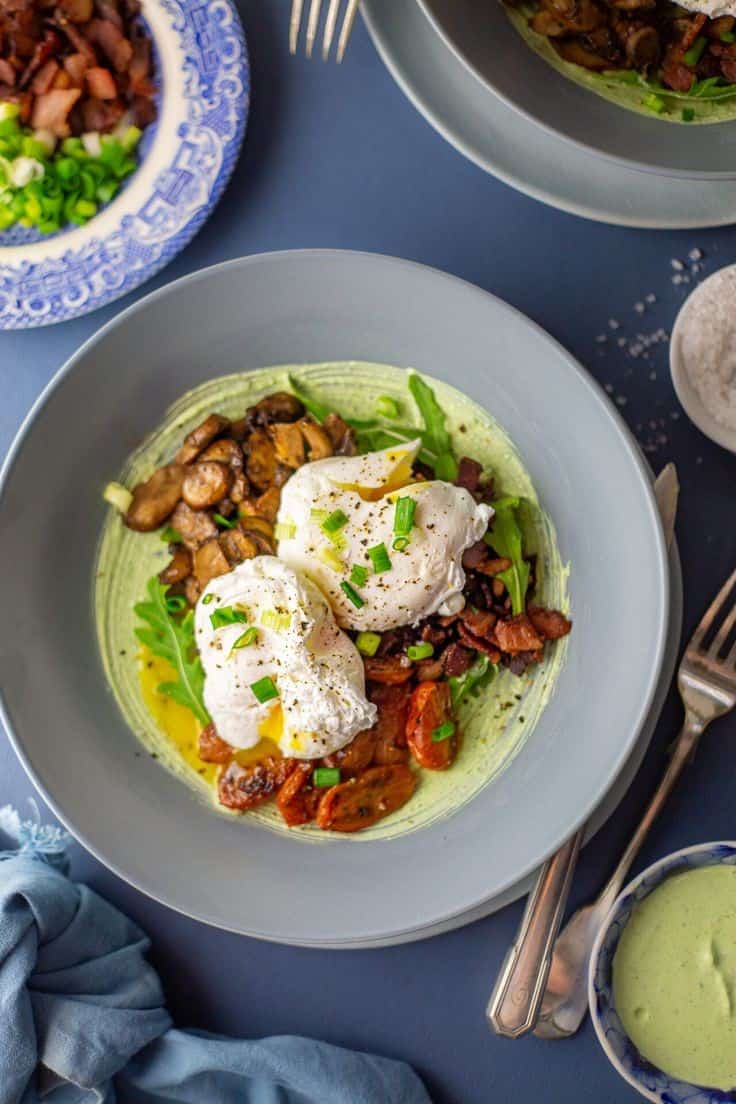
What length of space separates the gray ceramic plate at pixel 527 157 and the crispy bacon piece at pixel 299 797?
139cm

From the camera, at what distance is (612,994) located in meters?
2.26

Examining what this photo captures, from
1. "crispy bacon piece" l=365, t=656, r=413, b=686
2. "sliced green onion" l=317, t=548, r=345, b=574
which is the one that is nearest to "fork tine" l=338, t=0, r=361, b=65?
"sliced green onion" l=317, t=548, r=345, b=574

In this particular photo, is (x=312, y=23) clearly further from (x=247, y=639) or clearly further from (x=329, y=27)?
(x=247, y=639)

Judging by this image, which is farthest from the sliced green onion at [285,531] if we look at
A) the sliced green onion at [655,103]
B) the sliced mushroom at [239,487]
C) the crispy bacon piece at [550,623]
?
the sliced green onion at [655,103]

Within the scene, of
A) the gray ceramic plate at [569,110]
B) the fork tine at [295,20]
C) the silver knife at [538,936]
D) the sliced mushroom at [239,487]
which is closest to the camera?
the gray ceramic plate at [569,110]

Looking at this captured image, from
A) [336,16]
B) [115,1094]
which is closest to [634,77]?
[336,16]

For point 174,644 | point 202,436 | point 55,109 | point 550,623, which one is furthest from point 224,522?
point 55,109

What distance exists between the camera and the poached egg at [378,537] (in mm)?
2160

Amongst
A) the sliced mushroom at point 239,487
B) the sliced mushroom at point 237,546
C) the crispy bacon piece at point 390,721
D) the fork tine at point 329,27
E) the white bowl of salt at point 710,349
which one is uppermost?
the fork tine at point 329,27

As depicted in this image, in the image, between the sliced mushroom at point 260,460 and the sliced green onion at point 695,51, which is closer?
the sliced green onion at point 695,51

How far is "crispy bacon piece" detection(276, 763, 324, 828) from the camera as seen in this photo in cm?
228

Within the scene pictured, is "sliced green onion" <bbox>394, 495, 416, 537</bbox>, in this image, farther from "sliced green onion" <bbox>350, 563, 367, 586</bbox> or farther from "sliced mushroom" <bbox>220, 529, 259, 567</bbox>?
"sliced mushroom" <bbox>220, 529, 259, 567</bbox>

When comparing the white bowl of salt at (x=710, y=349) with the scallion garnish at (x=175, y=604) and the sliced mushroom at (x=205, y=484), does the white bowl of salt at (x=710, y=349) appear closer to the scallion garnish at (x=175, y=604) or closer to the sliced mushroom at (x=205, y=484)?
the sliced mushroom at (x=205, y=484)

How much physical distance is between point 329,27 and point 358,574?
117 cm
